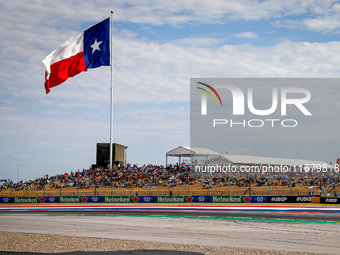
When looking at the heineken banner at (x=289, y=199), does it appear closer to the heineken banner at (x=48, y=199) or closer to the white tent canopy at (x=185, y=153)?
the white tent canopy at (x=185, y=153)

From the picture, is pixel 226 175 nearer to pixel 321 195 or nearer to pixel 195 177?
pixel 195 177

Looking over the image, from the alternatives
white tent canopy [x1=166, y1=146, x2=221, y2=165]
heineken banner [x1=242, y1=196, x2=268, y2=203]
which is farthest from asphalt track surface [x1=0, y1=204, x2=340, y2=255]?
white tent canopy [x1=166, y1=146, x2=221, y2=165]

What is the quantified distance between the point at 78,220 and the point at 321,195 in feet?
68.6

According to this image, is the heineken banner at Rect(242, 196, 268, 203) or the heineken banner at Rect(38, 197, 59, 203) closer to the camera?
the heineken banner at Rect(242, 196, 268, 203)

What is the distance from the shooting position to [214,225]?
19.8m

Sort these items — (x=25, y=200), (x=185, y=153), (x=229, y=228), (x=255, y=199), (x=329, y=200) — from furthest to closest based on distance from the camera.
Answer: (x=185, y=153), (x=25, y=200), (x=255, y=199), (x=329, y=200), (x=229, y=228)

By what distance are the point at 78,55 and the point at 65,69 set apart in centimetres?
220

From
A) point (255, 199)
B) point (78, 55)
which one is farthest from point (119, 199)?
point (78, 55)

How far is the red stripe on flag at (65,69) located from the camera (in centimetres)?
3372

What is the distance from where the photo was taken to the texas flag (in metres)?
34.0

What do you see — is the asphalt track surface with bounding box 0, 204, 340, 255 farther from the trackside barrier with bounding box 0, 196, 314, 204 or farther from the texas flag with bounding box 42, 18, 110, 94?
the texas flag with bounding box 42, 18, 110, 94

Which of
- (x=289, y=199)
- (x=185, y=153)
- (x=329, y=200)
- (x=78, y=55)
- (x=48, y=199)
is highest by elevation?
(x=78, y=55)

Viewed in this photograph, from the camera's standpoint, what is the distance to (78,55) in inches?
1431

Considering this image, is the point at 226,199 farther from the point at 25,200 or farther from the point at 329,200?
the point at 25,200
